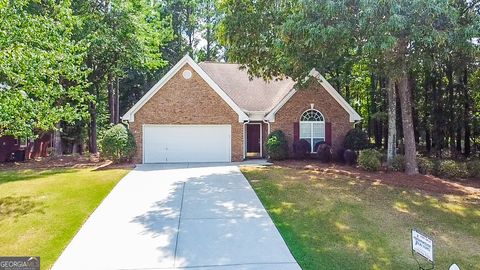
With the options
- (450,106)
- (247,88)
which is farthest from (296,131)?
(450,106)

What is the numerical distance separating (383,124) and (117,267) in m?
24.3

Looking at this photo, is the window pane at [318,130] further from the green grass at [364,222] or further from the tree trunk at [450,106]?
the tree trunk at [450,106]

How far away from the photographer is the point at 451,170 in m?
14.4

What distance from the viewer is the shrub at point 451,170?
14367mm

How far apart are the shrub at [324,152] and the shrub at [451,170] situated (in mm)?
5206

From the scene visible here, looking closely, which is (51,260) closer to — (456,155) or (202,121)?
(202,121)

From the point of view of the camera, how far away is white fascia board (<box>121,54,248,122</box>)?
1873 centimetres

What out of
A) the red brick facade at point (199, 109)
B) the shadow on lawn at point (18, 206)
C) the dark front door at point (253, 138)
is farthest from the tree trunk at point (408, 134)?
the shadow on lawn at point (18, 206)

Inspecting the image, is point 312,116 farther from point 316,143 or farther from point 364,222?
point 364,222

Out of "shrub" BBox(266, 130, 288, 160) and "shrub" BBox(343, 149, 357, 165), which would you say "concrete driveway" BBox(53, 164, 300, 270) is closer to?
"shrub" BBox(266, 130, 288, 160)

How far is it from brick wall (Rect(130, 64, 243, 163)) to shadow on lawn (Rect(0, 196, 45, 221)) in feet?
26.7

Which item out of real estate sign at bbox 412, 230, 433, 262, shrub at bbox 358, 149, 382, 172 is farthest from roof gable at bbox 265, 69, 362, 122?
real estate sign at bbox 412, 230, 433, 262

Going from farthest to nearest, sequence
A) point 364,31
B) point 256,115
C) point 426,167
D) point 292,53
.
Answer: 1. point 256,115
2. point 426,167
3. point 292,53
4. point 364,31

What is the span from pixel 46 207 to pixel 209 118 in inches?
414
